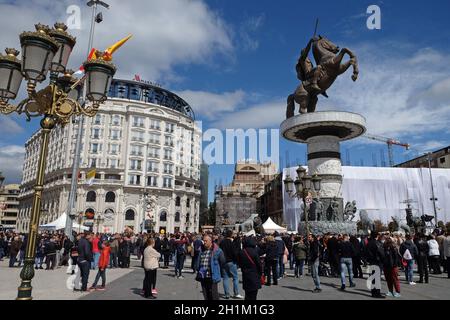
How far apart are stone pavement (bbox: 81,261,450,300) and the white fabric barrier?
4304 centimetres

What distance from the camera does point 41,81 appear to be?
242 inches

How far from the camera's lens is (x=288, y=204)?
183 ft

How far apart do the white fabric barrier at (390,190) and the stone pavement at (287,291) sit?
43039 mm

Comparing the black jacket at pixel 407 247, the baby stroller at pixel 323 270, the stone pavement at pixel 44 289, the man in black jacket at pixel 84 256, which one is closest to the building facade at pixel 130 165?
the stone pavement at pixel 44 289

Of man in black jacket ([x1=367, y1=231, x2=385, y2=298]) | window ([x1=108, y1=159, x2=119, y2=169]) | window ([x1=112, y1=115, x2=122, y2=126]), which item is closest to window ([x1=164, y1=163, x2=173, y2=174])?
window ([x1=108, y1=159, x2=119, y2=169])

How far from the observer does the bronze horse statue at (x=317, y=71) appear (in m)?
25.9

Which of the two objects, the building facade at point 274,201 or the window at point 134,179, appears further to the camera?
the building facade at point 274,201

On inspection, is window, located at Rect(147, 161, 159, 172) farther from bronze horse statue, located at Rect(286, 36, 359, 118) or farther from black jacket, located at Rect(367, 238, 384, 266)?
black jacket, located at Rect(367, 238, 384, 266)

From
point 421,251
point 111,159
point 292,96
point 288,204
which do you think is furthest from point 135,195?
point 421,251

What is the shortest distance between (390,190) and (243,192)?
41.5 meters

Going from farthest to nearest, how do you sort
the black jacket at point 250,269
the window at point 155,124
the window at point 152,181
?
the window at point 155,124, the window at point 152,181, the black jacket at point 250,269

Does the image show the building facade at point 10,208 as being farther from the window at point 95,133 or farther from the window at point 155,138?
the window at point 155,138

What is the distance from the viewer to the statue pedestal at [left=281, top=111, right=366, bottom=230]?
2453 cm
